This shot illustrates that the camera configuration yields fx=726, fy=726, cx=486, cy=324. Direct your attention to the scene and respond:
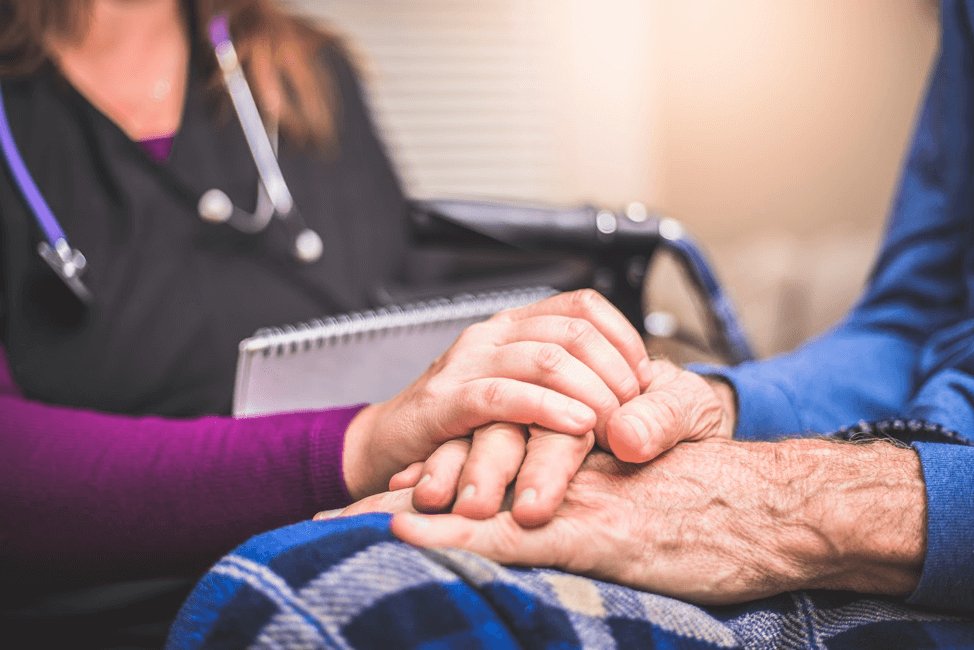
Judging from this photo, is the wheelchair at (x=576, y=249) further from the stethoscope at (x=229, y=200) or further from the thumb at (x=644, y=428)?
the thumb at (x=644, y=428)

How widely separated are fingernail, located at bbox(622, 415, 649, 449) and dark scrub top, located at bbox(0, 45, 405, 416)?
1.86 feet

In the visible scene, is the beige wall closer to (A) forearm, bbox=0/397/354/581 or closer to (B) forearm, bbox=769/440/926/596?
(B) forearm, bbox=769/440/926/596

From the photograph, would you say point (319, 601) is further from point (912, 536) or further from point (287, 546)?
point (912, 536)

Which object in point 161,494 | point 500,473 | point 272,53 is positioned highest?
point 272,53

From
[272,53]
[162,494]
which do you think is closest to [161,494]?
[162,494]

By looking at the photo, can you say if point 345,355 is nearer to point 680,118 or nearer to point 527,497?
point 527,497

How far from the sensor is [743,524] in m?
0.50

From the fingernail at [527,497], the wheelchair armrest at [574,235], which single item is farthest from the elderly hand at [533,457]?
the wheelchair armrest at [574,235]

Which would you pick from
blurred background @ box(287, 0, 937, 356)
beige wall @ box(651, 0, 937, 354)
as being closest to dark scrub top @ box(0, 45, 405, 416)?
blurred background @ box(287, 0, 937, 356)

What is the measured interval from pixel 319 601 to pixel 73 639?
1.65 feet

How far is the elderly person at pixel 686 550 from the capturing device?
1.24 feet

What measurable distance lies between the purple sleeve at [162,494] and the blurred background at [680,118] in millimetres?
1270

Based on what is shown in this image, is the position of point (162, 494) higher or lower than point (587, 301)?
lower

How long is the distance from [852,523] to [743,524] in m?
0.07
